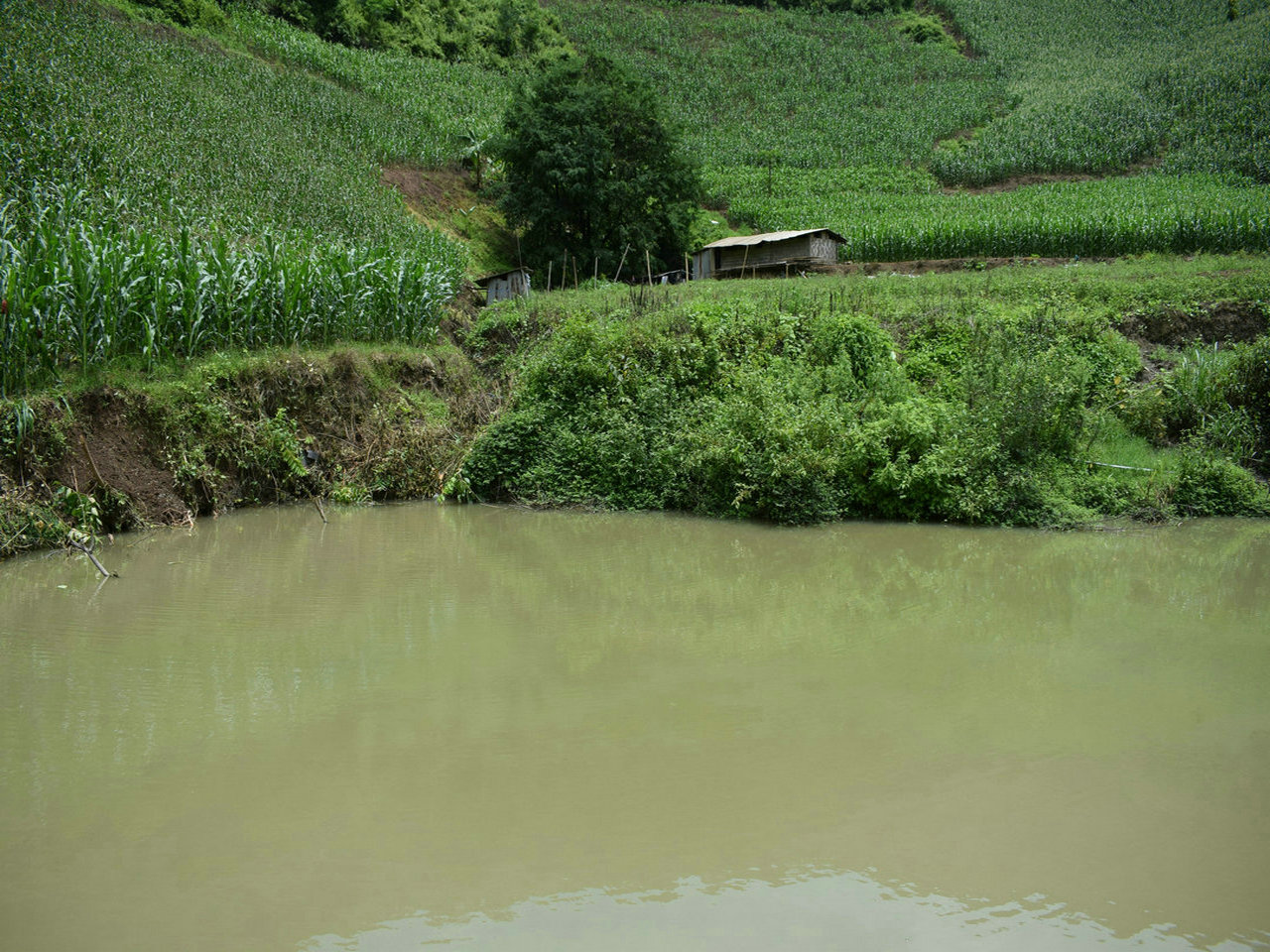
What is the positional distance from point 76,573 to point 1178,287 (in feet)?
54.9

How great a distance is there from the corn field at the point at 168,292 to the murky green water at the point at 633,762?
3.28 meters

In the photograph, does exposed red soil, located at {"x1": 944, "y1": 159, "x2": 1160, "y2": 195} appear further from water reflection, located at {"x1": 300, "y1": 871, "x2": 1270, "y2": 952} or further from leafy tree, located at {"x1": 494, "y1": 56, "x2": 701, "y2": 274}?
water reflection, located at {"x1": 300, "y1": 871, "x2": 1270, "y2": 952}

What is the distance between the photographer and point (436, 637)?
7492 mm

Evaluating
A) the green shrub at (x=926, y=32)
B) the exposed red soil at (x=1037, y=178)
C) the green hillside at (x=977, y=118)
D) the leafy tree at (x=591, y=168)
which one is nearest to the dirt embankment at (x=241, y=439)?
the leafy tree at (x=591, y=168)

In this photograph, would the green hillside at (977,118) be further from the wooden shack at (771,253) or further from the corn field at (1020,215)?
the wooden shack at (771,253)

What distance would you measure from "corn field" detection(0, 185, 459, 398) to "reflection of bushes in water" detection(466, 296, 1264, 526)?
9.80 feet

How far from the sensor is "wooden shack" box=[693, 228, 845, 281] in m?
27.3

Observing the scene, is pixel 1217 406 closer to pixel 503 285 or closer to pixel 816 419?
pixel 816 419

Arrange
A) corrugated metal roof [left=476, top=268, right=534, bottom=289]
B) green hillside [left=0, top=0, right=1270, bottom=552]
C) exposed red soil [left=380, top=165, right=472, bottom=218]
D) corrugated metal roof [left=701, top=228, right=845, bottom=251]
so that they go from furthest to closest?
exposed red soil [left=380, top=165, right=472, bottom=218] → corrugated metal roof [left=701, top=228, right=845, bottom=251] → corrugated metal roof [left=476, top=268, right=534, bottom=289] → green hillside [left=0, top=0, right=1270, bottom=552]

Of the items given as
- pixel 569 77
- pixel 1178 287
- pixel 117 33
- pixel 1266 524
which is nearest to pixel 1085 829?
pixel 1266 524

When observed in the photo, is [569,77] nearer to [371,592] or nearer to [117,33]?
[117,33]

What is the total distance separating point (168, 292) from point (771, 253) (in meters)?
19.5

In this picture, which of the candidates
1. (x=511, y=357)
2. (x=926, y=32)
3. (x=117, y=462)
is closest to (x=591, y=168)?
(x=511, y=357)

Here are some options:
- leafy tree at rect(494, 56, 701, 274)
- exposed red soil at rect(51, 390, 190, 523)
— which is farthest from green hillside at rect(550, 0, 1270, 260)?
exposed red soil at rect(51, 390, 190, 523)
